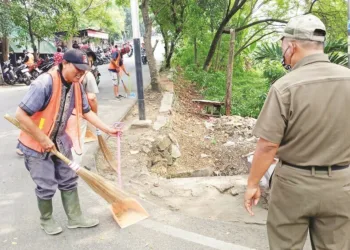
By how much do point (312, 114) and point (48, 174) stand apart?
2.24m

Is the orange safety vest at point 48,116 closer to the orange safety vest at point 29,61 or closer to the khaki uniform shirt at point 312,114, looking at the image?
the khaki uniform shirt at point 312,114

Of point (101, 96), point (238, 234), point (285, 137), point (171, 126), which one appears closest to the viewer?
point (285, 137)

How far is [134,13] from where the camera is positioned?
6523 millimetres

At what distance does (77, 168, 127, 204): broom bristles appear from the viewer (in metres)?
3.13

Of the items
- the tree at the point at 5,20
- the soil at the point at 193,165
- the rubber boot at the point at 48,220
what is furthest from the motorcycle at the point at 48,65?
the rubber boot at the point at 48,220

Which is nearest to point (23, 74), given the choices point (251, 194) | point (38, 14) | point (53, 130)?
point (38, 14)

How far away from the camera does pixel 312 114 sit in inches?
72.3

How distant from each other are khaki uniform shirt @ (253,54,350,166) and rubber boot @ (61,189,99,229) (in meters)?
2.05

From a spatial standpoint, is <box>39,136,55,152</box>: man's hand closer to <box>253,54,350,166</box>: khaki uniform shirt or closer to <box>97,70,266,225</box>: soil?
<box>97,70,266,225</box>: soil

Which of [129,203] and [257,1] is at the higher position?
[257,1]

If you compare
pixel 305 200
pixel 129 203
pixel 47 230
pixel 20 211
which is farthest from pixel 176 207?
pixel 305 200

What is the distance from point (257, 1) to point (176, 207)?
15993 mm

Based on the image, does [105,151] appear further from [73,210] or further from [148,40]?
[148,40]

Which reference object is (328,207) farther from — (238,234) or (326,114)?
(238,234)
